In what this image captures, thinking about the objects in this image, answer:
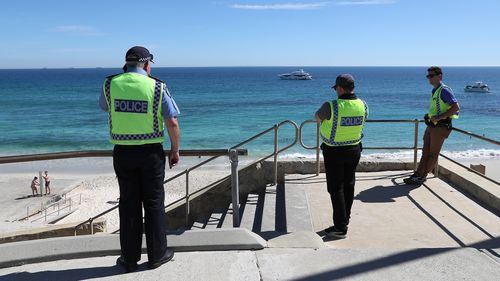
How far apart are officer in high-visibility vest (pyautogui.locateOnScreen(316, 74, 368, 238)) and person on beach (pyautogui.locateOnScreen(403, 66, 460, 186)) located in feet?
7.43

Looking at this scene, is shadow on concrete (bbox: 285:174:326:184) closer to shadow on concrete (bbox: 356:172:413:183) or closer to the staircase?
the staircase

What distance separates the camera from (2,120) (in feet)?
158

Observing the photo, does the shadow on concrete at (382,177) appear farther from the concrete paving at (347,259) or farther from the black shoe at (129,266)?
the black shoe at (129,266)

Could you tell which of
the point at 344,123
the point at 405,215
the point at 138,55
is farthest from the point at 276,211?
the point at 138,55

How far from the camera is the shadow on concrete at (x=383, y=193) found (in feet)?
22.2

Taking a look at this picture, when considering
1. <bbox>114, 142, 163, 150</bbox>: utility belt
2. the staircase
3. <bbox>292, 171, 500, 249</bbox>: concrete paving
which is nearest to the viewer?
<bbox>114, 142, 163, 150</bbox>: utility belt

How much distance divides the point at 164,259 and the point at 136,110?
1199mm

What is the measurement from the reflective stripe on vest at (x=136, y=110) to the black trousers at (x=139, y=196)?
8 cm

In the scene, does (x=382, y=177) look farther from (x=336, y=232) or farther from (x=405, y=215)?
(x=336, y=232)

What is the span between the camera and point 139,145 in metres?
3.69

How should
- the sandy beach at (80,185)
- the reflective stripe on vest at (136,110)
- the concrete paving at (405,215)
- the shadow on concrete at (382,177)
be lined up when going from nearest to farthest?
the reflective stripe on vest at (136,110) → the concrete paving at (405,215) → the shadow on concrete at (382,177) → the sandy beach at (80,185)

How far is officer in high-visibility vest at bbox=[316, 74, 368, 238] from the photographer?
16.4 feet

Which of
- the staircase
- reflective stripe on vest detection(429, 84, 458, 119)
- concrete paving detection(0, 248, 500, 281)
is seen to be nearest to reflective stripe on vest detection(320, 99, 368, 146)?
the staircase


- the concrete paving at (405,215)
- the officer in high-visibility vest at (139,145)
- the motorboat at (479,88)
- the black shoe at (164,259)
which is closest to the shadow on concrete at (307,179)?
the concrete paving at (405,215)
